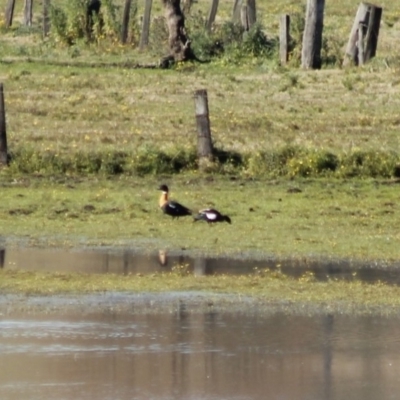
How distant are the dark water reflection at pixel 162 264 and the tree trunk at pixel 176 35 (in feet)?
60.1

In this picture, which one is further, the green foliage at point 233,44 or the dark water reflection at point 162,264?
the green foliage at point 233,44

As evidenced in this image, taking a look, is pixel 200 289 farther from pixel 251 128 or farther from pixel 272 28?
pixel 272 28

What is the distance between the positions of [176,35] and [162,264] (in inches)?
772

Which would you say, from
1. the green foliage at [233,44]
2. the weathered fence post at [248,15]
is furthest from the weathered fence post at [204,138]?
the weathered fence post at [248,15]

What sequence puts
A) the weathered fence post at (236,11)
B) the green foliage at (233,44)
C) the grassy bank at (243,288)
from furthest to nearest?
the weathered fence post at (236,11), the green foliage at (233,44), the grassy bank at (243,288)

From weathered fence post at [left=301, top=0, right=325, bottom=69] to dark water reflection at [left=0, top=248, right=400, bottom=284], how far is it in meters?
17.0

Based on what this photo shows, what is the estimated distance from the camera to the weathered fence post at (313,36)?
3203 cm

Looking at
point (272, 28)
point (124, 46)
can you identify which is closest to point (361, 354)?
point (124, 46)

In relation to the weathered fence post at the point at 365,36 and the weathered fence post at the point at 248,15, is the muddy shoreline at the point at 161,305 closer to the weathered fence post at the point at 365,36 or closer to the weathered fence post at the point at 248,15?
the weathered fence post at the point at 365,36

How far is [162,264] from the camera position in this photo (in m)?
15.0

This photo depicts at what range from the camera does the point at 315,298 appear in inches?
501

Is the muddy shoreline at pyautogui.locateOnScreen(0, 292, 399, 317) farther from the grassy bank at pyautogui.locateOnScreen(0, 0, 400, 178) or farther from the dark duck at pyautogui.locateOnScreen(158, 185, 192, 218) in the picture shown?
the grassy bank at pyautogui.locateOnScreen(0, 0, 400, 178)

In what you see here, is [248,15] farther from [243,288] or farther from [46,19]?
[243,288]

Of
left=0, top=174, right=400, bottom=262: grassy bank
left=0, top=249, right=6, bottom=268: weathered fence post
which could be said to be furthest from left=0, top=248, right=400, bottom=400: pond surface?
left=0, top=174, right=400, bottom=262: grassy bank
